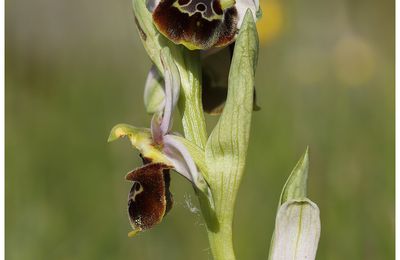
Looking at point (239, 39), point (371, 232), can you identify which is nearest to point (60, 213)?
point (371, 232)

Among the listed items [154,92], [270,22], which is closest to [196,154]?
[154,92]

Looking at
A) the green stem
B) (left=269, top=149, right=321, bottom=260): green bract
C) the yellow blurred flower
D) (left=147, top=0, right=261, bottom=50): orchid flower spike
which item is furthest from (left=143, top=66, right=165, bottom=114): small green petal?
the yellow blurred flower

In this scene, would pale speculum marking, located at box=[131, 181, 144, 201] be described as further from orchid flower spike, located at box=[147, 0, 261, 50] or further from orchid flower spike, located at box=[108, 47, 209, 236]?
orchid flower spike, located at box=[147, 0, 261, 50]

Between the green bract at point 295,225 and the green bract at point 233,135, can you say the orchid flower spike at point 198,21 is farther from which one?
the green bract at point 295,225

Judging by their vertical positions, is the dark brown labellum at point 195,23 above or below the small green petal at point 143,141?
above

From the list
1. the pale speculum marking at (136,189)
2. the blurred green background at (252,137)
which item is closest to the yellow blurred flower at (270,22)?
the blurred green background at (252,137)

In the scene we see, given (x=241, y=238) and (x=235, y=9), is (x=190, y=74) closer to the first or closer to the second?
(x=235, y=9)
